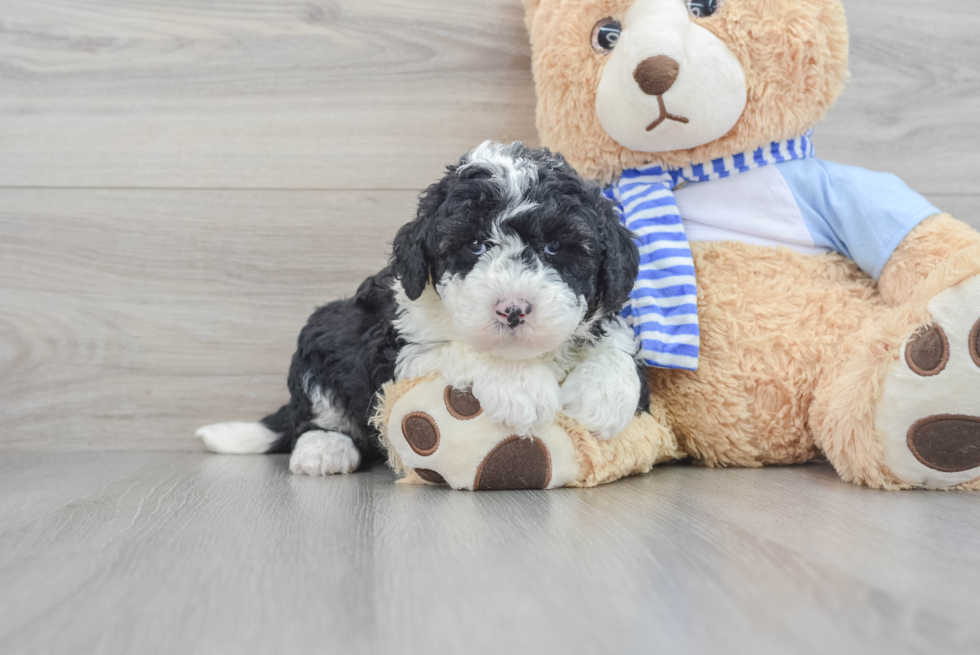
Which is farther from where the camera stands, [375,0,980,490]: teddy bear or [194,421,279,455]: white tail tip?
[194,421,279,455]: white tail tip

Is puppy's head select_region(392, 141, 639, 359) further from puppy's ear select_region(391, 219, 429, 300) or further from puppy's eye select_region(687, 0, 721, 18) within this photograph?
puppy's eye select_region(687, 0, 721, 18)

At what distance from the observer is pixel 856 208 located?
141 cm

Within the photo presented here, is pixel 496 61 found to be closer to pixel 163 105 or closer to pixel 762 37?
pixel 762 37

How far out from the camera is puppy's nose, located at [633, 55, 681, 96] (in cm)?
132

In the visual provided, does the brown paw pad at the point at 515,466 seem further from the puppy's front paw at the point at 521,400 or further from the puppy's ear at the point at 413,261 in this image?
the puppy's ear at the point at 413,261

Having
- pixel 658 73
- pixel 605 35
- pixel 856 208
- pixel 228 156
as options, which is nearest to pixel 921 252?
pixel 856 208

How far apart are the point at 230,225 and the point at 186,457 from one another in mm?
575

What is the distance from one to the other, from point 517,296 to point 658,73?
0.55 metres

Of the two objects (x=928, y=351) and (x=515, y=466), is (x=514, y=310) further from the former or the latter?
(x=928, y=351)

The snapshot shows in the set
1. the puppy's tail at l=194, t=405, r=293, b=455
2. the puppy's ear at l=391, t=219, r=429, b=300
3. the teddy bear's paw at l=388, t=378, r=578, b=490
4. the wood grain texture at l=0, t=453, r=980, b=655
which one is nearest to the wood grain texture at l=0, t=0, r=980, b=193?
the puppy's tail at l=194, t=405, r=293, b=455

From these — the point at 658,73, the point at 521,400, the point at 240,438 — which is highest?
the point at 658,73

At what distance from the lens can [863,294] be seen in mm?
1427

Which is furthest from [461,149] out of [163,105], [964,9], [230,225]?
[964,9]

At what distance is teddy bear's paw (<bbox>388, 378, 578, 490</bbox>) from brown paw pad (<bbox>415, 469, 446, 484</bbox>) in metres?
0.01
